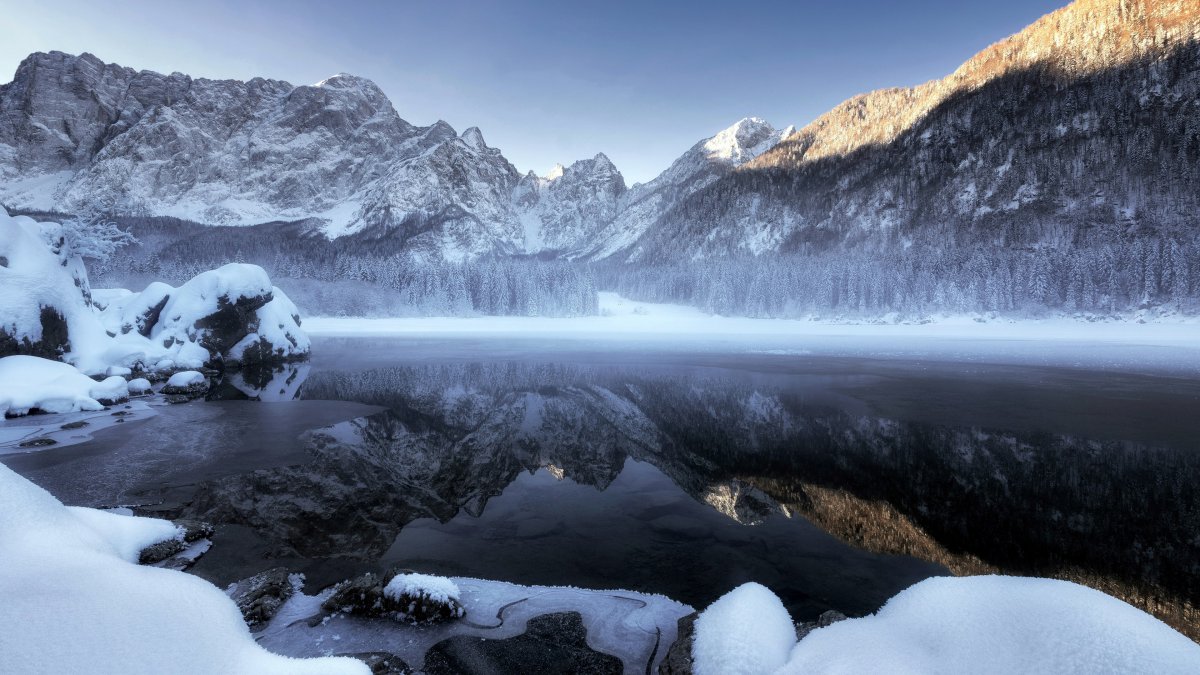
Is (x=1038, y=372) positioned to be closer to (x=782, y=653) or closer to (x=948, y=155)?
(x=782, y=653)

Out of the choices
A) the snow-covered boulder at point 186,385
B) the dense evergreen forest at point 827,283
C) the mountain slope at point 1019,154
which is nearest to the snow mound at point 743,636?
the snow-covered boulder at point 186,385

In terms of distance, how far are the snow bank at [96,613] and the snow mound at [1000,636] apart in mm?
4237

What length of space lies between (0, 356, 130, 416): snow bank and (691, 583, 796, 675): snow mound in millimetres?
25324

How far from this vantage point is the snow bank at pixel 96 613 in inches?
112

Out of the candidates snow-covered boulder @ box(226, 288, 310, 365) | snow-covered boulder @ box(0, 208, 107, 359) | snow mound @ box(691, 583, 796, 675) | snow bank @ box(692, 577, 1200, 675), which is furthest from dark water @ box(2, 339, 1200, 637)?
snow-covered boulder @ box(226, 288, 310, 365)

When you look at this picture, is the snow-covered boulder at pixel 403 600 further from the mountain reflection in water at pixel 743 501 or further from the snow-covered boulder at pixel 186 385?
the snow-covered boulder at pixel 186 385

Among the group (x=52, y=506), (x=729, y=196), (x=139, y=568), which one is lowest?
(x=139, y=568)

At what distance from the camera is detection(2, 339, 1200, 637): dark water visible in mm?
7836

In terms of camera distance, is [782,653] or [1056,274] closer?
[782,653]

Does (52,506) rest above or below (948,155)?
below

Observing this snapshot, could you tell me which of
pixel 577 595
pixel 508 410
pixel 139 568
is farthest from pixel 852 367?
pixel 139 568

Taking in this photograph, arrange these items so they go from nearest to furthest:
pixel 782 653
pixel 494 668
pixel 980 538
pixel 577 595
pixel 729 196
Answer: pixel 782 653 → pixel 494 668 → pixel 577 595 → pixel 980 538 → pixel 729 196

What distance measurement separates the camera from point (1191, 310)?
200ft

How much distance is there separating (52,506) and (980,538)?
13166 millimetres
